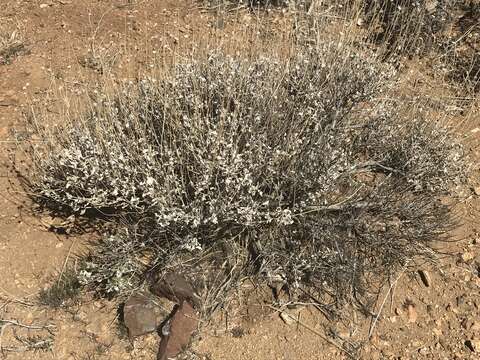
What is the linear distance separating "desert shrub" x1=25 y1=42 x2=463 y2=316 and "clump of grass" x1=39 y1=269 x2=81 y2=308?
0.13 metres

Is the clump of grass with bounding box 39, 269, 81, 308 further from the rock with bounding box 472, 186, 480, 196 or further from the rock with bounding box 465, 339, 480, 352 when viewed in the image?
the rock with bounding box 472, 186, 480, 196

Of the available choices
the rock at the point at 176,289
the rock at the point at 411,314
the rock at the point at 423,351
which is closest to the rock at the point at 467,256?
the rock at the point at 411,314

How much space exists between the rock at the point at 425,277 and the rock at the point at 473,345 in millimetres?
413

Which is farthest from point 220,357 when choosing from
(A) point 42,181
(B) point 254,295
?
(A) point 42,181

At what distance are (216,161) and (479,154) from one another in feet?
6.96

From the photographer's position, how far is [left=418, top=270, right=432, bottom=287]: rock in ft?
11.0

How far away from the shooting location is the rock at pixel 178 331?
9.96ft

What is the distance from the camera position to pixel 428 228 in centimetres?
342

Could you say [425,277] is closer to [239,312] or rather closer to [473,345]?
[473,345]

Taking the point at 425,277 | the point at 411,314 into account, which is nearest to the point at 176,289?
the point at 411,314

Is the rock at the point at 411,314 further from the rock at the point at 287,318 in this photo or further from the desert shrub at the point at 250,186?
the rock at the point at 287,318

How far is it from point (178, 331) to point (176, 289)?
0.86 feet

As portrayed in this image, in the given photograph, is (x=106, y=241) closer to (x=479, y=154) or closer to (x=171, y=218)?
(x=171, y=218)

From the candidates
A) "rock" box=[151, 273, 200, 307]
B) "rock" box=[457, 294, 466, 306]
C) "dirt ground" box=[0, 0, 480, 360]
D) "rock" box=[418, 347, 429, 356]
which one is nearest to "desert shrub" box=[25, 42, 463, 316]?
"rock" box=[151, 273, 200, 307]
